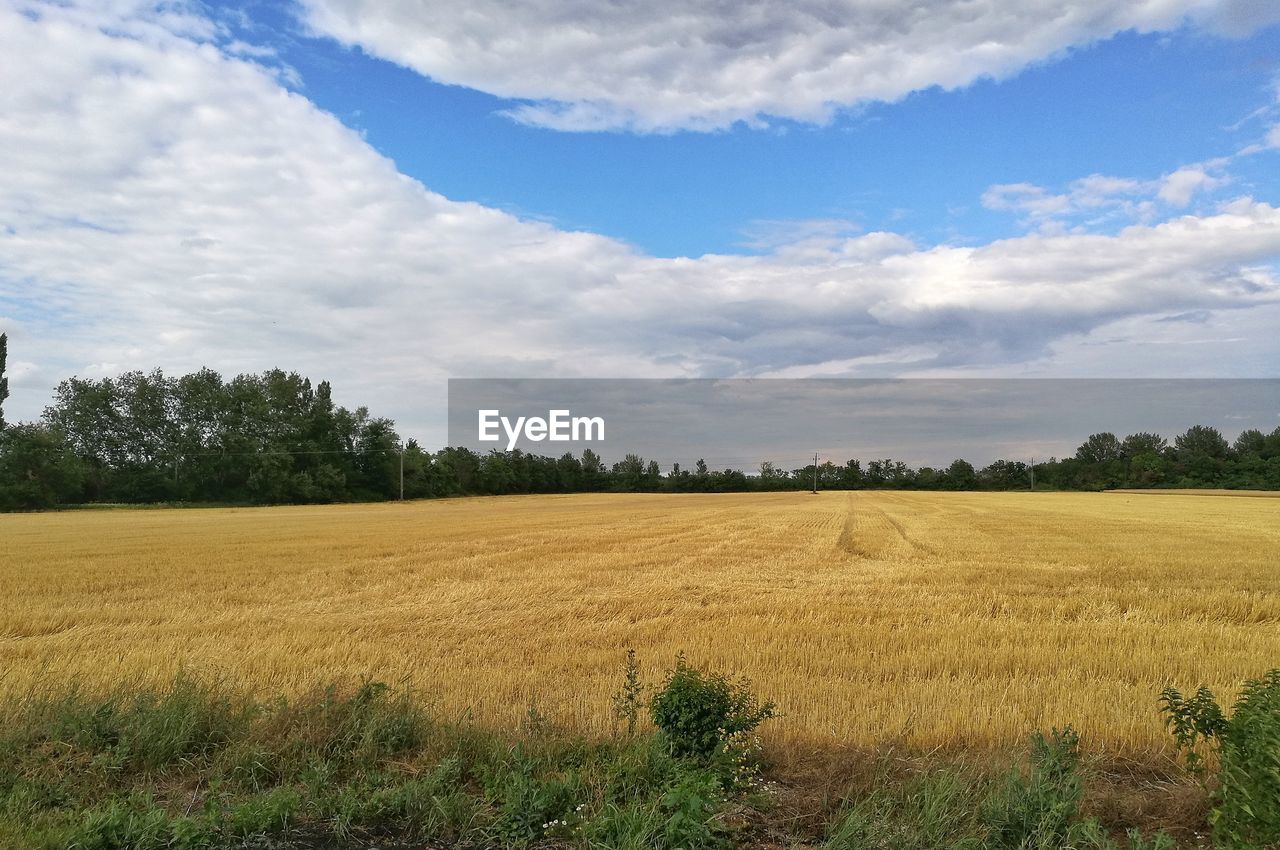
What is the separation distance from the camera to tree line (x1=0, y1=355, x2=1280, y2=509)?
83681 millimetres

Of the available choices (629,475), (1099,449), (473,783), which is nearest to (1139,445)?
(1099,449)

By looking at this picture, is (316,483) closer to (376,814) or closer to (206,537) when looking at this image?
(206,537)

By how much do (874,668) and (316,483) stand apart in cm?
9912

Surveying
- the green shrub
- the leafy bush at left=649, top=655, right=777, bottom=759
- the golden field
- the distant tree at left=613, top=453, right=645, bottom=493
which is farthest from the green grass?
the distant tree at left=613, top=453, right=645, bottom=493

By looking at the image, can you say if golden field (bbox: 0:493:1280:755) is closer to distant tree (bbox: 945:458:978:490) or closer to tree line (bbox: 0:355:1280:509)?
tree line (bbox: 0:355:1280:509)

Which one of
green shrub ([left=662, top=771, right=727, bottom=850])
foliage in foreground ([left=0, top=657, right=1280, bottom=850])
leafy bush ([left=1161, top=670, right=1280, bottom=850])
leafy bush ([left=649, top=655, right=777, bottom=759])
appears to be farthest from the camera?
leafy bush ([left=649, top=655, right=777, bottom=759])

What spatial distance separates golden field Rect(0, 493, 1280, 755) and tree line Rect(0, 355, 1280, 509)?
68.3m

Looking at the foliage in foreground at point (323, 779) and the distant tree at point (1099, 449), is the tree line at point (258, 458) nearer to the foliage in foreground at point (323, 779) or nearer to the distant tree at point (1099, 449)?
the distant tree at point (1099, 449)

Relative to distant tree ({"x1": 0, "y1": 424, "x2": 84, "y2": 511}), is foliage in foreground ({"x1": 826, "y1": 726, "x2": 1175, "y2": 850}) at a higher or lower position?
lower

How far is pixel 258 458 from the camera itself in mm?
95875

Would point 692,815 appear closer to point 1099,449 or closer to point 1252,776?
point 1252,776

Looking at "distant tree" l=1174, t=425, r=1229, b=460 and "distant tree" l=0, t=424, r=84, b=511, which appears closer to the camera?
"distant tree" l=0, t=424, r=84, b=511

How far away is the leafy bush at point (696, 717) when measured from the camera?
6.29m

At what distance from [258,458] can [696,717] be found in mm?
100439
